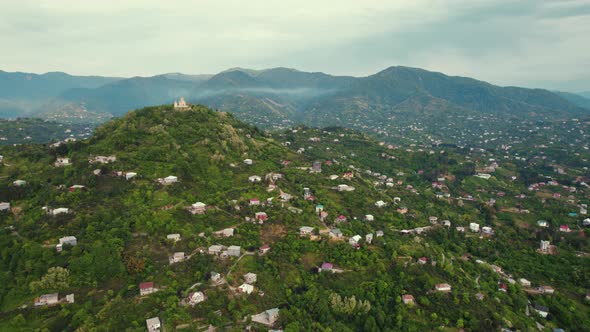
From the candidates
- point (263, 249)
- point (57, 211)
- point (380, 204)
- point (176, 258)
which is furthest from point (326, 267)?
point (57, 211)

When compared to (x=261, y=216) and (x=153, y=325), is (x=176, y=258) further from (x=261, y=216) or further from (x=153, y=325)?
(x=261, y=216)

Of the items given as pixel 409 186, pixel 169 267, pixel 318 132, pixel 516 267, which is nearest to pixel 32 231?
pixel 169 267

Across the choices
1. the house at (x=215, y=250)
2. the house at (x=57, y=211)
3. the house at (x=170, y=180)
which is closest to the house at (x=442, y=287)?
the house at (x=215, y=250)

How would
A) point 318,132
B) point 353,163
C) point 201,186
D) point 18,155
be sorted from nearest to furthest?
point 201,186 → point 18,155 → point 353,163 → point 318,132

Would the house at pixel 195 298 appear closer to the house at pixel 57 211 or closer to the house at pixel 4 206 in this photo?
the house at pixel 57 211

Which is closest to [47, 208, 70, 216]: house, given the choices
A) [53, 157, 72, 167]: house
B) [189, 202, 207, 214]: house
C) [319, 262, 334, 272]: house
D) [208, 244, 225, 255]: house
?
[53, 157, 72, 167]: house

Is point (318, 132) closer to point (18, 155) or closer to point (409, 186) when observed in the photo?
point (409, 186)

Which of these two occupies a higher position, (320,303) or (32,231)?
(32,231)
